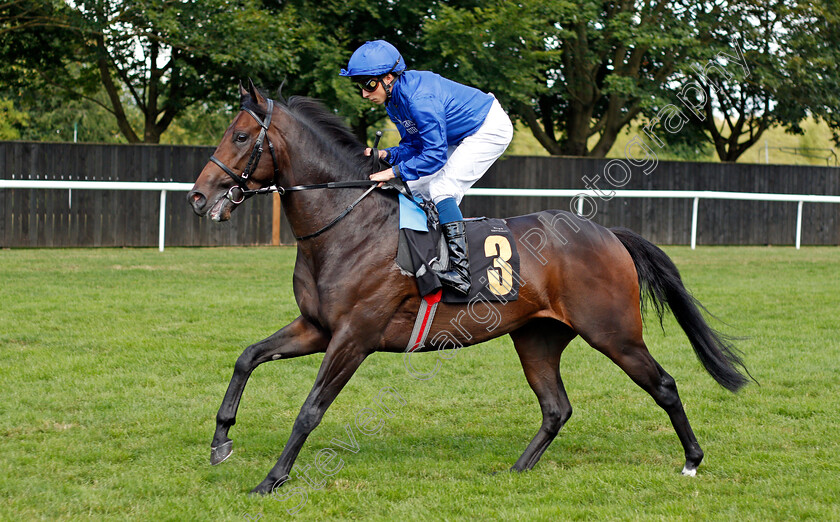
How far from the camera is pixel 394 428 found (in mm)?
5098

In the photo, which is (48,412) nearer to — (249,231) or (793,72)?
(249,231)

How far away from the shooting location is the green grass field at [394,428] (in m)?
3.77

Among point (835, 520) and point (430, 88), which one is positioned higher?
point (430, 88)

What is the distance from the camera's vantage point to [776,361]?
681cm

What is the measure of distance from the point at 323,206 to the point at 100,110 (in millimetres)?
21560

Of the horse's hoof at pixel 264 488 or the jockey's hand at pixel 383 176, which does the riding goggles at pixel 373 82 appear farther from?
the horse's hoof at pixel 264 488

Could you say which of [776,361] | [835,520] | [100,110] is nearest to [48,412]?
[835,520]

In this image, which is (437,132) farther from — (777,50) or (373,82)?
(777,50)

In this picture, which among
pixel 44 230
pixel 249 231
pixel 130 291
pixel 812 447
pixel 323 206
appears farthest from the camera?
pixel 249 231

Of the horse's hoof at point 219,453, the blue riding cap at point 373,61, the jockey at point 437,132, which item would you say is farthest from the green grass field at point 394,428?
the blue riding cap at point 373,61

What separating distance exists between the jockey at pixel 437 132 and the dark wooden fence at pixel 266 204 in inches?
291

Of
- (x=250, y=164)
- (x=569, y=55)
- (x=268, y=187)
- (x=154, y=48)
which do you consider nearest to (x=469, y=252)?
(x=268, y=187)

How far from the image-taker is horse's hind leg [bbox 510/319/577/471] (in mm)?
4711

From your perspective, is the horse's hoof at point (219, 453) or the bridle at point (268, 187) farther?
the horse's hoof at point (219, 453)
